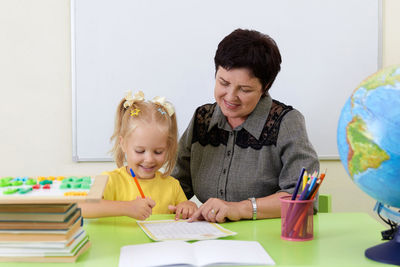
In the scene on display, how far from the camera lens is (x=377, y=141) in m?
0.96

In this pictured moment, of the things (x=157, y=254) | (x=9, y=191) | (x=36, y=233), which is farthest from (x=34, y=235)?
(x=157, y=254)

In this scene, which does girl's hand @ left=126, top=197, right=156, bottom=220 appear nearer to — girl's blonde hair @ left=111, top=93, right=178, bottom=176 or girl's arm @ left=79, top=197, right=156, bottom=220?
girl's arm @ left=79, top=197, right=156, bottom=220

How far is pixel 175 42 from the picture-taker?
8.05 ft

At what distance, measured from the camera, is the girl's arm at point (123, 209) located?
1319 mm

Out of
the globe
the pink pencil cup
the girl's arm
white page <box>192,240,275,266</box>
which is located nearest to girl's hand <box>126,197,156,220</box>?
the girl's arm

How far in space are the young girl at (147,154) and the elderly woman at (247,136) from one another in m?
0.17

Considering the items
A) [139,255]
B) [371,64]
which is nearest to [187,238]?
[139,255]

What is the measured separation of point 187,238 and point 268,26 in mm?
1565

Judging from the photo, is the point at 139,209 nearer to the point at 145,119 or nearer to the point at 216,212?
the point at 216,212

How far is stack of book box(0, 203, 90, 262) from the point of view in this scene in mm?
Result: 1009

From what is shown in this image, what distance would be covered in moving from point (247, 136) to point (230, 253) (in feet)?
2.36

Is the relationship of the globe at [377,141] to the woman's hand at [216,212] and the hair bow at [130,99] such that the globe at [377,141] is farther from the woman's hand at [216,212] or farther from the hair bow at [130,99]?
the hair bow at [130,99]

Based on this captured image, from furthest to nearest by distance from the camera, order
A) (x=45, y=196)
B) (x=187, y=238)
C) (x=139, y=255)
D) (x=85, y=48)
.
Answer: (x=85, y=48), (x=187, y=238), (x=139, y=255), (x=45, y=196)

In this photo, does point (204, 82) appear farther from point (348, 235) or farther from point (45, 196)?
point (45, 196)
